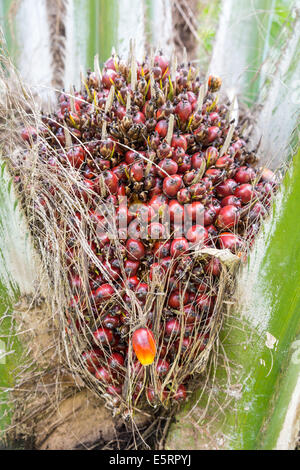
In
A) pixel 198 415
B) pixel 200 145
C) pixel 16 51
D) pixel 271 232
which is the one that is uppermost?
pixel 16 51

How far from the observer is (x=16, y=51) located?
6.82ft

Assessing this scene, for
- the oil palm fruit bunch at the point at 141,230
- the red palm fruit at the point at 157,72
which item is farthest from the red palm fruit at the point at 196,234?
the red palm fruit at the point at 157,72

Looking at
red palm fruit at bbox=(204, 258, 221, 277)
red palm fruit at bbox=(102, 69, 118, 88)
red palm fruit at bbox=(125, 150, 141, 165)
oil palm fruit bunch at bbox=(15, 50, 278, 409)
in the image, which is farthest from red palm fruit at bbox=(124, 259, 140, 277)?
red palm fruit at bbox=(102, 69, 118, 88)

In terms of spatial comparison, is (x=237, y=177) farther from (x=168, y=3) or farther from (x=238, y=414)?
(x=168, y=3)

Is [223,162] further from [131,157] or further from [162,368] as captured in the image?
[162,368]

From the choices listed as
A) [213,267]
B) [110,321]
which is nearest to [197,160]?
[213,267]

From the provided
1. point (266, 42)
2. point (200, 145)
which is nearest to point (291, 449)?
point (200, 145)

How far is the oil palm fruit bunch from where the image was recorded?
1.28 meters

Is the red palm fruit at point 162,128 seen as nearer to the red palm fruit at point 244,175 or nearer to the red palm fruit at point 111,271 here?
the red palm fruit at point 244,175

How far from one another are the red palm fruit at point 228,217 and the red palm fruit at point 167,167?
0.66 ft

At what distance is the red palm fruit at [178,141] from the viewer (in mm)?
1362

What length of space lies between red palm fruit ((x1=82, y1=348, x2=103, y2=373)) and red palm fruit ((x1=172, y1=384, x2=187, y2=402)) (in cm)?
Result: 26

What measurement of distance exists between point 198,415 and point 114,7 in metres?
1.76

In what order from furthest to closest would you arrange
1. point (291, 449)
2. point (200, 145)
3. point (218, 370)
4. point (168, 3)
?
point (168, 3) < point (200, 145) < point (218, 370) < point (291, 449)
